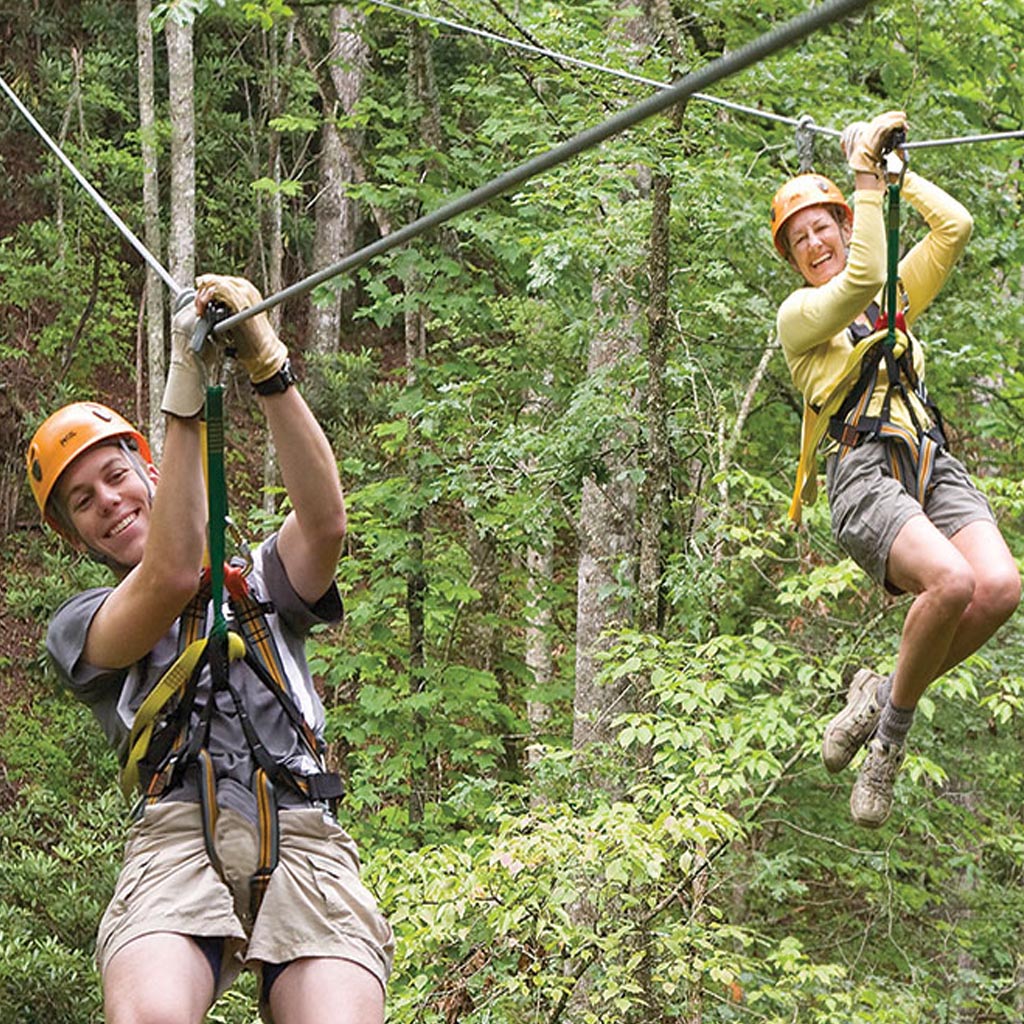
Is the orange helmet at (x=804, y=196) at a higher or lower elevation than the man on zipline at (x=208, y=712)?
higher

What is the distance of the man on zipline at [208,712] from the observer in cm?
211

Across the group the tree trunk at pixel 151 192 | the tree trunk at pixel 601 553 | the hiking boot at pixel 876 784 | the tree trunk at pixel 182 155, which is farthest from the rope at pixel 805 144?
the tree trunk at pixel 151 192

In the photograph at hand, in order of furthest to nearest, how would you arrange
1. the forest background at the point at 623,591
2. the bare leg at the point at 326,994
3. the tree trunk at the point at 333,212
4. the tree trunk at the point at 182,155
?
the tree trunk at the point at 333,212 → the tree trunk at the point at 182,155 → the forest background at the point at 623,591 → the bare leg at the point at 326,994

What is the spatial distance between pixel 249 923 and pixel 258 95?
13.0 meters

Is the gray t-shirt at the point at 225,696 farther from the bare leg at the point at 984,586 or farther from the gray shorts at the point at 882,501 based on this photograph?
the bare leg at the point at 984,586

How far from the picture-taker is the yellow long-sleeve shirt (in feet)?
10.3

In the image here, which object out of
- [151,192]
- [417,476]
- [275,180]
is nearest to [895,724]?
[417,476]

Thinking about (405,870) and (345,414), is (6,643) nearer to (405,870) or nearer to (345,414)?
(345,414)

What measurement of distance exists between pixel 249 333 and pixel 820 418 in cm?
174

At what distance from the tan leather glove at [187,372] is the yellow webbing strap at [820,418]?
5.67ft

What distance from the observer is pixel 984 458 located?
28.7 feet

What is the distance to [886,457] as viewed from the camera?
11.3 feet

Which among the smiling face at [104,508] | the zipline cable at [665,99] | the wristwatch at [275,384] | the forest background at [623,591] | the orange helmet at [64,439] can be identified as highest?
the zipline cable at [665,99]

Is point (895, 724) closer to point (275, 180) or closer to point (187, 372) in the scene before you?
point (187, 372)
